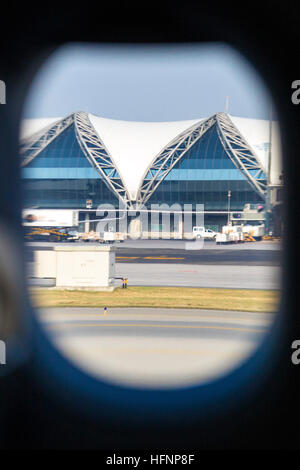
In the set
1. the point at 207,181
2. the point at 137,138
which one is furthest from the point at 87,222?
the point at 137,138

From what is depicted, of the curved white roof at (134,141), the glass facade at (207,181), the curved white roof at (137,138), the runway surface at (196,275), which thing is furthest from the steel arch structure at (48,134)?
the runway surface at (196,275)

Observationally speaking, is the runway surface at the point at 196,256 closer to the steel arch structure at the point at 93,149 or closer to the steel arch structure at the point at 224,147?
the steel arch structure at the point at 224,147

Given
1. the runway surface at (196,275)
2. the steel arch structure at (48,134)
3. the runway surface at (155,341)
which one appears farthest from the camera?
the steel arch structure at (48,134)

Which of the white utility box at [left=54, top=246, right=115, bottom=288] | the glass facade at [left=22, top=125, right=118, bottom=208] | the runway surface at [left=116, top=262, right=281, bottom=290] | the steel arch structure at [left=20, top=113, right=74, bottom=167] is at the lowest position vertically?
the runway surface at [left=116, top=262, right=281, bottom=290]

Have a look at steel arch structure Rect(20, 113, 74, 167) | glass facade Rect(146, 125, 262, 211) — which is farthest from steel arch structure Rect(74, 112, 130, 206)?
glass facade Rect(146, 125, 262, 211)

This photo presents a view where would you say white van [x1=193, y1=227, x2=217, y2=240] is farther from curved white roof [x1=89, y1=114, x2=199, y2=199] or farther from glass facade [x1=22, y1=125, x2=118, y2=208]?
curved white roof [x1=89, y1=114, x2=199, y2=199]

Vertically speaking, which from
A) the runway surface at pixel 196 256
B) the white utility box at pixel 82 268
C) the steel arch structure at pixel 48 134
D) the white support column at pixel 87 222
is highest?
the steel arch structure at pixel 48 134

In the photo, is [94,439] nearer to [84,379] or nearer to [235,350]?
[84,379]

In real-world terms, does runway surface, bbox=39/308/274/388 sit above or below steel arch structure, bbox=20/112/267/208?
below
